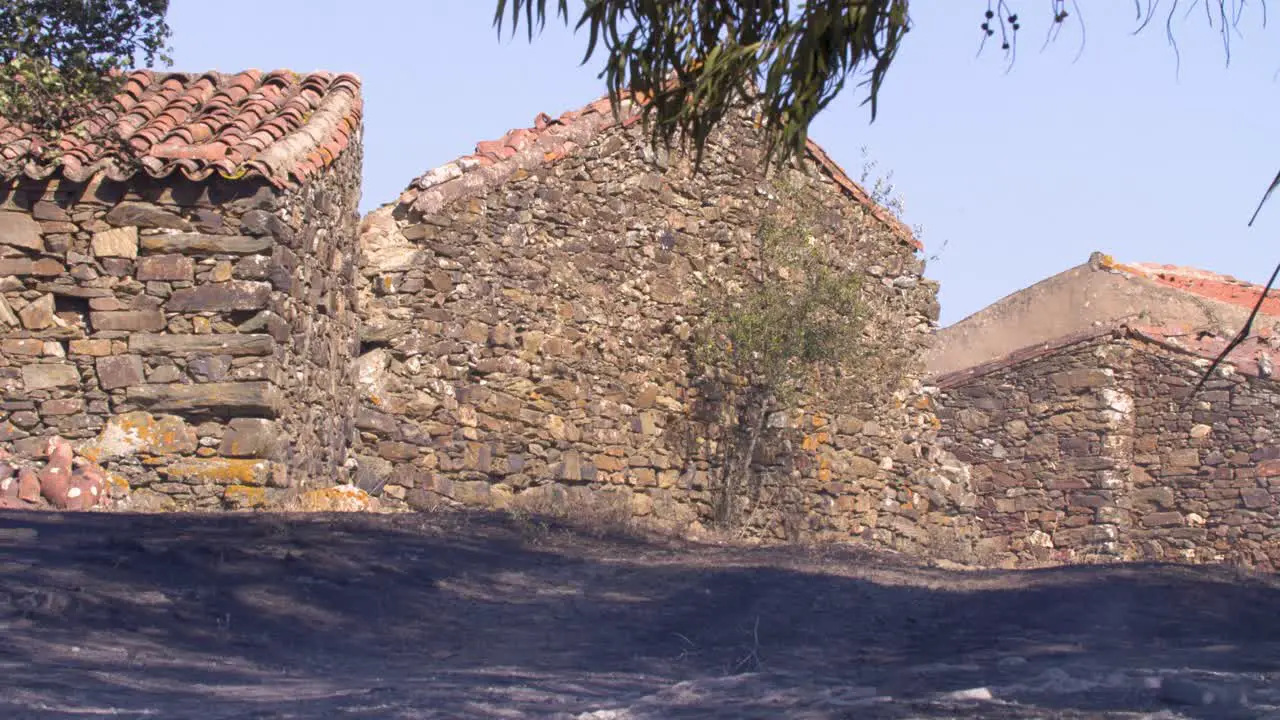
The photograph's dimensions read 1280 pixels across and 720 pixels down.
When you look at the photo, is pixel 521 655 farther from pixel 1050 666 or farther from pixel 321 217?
pixel 321 217

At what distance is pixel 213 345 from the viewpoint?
11039 mm

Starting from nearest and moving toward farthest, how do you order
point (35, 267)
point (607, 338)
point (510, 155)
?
point (35, 267) < point (510, 155) < point (607, 338)

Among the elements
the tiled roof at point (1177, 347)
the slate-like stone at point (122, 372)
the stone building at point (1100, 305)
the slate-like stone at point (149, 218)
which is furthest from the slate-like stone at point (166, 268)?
the stone building at point (1100, 305)

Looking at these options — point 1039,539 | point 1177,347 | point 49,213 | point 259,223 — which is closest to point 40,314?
point 49,213

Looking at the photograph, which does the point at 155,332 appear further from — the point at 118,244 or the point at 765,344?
the point at 765,344

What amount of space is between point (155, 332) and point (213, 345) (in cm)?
46

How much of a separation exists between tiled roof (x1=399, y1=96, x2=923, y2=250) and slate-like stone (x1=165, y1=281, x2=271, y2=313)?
2589 mm

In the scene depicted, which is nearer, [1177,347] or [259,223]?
[259,223]

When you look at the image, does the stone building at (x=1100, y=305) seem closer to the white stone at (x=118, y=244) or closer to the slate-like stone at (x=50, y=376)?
the white stone at (x=118, y=244)

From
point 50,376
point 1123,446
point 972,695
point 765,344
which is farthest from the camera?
point 1123,446

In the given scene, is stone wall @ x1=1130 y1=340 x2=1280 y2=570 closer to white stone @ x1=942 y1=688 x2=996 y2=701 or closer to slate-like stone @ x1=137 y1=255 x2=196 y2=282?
slate-like stone @ x1=137 y1=255 x2=196 y2=282

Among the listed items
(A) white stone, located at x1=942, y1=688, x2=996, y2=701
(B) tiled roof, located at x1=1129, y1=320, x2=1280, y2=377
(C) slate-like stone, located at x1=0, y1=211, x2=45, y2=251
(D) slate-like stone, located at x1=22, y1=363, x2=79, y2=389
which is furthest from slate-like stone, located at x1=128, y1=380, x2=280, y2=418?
(B) tiled roof, located at x1=1129, y1=320, x2=1280, y2=377

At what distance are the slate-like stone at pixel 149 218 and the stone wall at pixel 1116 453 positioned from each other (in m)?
12.3

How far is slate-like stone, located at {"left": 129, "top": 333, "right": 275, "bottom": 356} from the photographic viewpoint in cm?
1102
